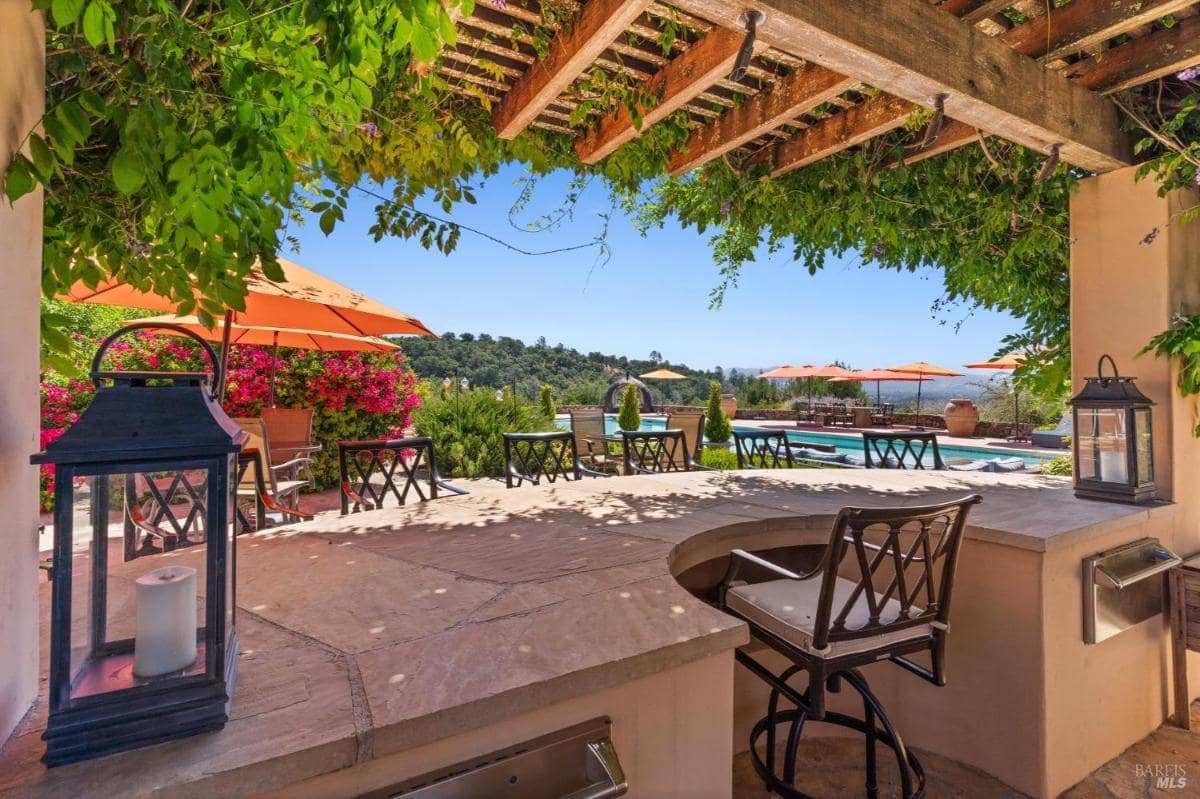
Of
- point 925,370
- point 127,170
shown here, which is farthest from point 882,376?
point 127,170

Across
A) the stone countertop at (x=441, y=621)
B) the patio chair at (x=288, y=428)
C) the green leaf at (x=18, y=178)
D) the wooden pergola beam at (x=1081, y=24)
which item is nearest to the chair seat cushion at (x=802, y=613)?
the stone countertop at (x=441, y=621)

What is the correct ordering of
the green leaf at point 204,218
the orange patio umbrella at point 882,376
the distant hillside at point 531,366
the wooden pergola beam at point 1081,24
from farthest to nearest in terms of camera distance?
1. the distant hillside at point 531,366
2. the orange patio umbrella at point 882,376
3. the wooden pergola beam at point 1081,24
4. the green leaf at point 204,218

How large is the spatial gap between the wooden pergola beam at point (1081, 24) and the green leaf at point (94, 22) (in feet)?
9.73

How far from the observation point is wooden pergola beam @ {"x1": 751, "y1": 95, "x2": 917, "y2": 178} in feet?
8.77

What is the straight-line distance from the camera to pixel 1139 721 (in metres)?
2.64

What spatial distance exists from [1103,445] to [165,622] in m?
3.73

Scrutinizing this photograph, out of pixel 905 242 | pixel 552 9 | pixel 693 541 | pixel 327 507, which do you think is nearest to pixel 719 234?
pixel 905 242

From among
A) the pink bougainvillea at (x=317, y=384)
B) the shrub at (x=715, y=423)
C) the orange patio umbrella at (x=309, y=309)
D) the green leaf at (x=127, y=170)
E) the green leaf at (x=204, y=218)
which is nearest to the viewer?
the green leaf at (x=127, y=170)

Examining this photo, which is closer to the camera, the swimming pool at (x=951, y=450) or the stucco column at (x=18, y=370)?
the stucco column at (x=18, y=370)

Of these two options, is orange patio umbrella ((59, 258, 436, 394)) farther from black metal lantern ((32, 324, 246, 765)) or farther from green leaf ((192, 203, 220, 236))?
black metal lantern ((32, 324, 246, 765))

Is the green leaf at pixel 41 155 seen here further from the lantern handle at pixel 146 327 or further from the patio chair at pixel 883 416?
the patio chair at pixel 883 416

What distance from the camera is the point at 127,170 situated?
926 millimetres

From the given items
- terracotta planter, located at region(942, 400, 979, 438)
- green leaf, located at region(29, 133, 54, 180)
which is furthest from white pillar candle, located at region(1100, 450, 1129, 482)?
terracotta planter, located at region(942, 400, 979, 438)

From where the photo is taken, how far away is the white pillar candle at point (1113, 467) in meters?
2.78
